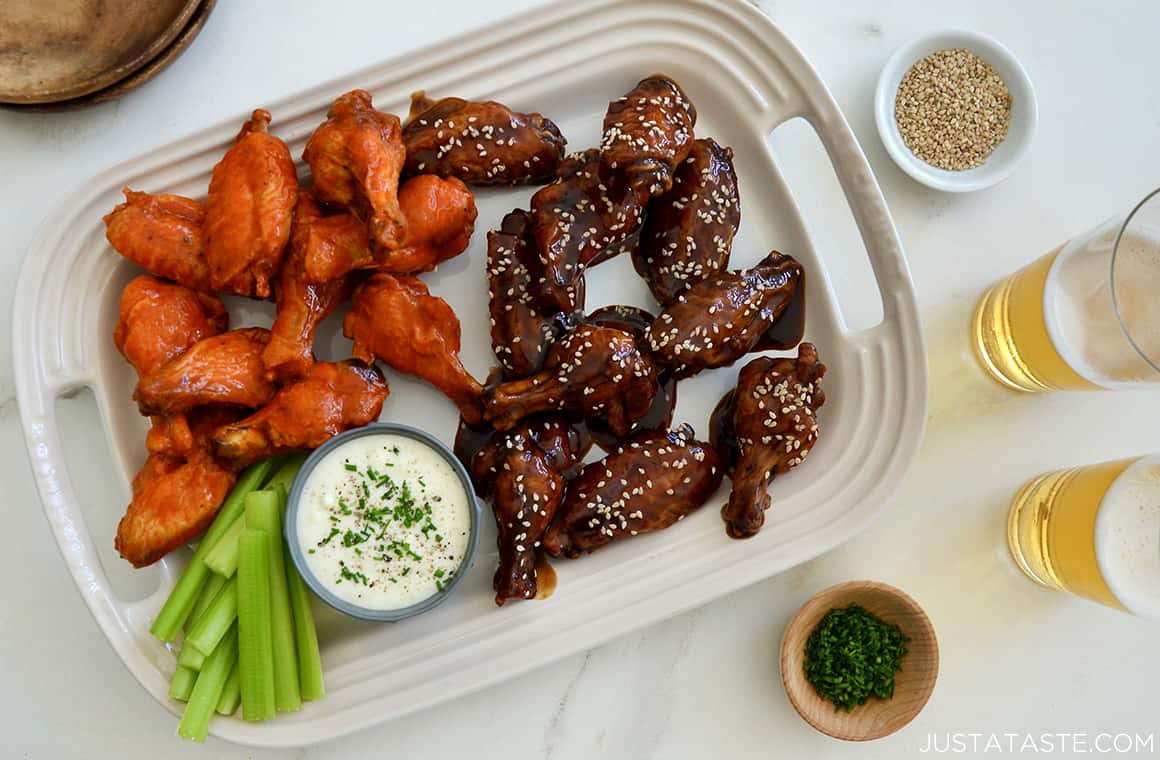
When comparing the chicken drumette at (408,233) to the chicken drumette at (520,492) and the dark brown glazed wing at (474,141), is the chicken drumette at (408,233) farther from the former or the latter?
the chicken drumette at (520,492)

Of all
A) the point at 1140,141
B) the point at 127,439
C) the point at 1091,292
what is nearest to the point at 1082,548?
the point at 1091,292

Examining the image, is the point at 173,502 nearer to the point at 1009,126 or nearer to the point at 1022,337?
the point at 1022,337

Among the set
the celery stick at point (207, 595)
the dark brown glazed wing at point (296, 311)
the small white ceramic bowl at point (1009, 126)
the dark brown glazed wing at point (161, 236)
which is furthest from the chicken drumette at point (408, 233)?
the small white ceramic bowl at point (1009, 126)

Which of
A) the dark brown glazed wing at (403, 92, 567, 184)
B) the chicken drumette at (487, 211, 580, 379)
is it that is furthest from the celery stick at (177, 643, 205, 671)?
the dark brown glazed wing at (403, 92, 567, 184)

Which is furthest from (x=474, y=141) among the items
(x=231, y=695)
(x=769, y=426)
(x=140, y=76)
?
(x=231, y=695)

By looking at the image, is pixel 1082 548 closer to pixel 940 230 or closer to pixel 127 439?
pixel 940 230

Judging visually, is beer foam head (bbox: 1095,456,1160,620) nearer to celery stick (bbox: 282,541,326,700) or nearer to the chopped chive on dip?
the chopped chive on dip
